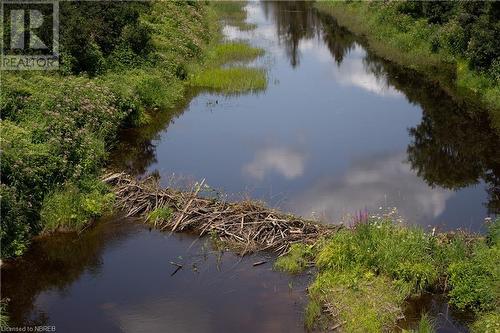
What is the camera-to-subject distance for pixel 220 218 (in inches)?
496

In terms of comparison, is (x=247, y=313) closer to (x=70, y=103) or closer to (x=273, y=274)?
(x=273, y=274)

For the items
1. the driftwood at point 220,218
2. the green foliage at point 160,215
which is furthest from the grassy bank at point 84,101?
the green foliage at point 160,215

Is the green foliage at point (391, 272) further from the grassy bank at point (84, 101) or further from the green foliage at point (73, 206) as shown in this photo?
the grassy bank at point (84, 101)

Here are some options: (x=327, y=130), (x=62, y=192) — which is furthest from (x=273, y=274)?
(x=327, y=130)

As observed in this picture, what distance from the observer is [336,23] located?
40031 mm

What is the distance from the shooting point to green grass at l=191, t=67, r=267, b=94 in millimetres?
23797

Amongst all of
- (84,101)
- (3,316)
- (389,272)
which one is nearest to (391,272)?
(389,272)

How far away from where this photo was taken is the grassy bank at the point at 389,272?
31.2 feet

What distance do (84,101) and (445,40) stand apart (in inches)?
712

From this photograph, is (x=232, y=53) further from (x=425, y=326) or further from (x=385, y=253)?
(x=425, y=326)

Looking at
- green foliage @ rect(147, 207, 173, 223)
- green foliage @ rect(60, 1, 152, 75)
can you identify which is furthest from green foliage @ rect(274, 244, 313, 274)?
green foliage @ rect(60, 1, 152, 75)

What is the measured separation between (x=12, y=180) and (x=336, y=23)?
32384 millimetres

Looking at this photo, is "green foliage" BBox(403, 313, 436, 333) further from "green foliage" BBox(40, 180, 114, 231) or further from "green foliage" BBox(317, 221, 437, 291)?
"green foliage" BBox(40, 180, 114, 231)

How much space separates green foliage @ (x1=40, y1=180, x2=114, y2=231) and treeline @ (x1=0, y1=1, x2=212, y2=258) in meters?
0.02
